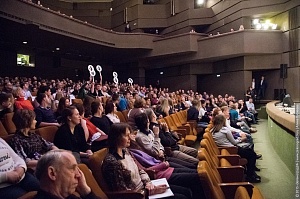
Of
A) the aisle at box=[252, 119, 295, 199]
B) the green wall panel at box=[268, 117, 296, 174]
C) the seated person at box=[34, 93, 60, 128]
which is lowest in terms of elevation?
the aisle at box=[252, 119, 295, 199]

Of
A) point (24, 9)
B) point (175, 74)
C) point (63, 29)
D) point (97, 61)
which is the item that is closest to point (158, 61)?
point (175, 74)

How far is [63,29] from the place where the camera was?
12.1 meters

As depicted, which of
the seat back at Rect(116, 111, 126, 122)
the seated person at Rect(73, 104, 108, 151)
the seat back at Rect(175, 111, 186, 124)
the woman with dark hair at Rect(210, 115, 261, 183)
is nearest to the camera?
the seated person at Rect(73, 104, 108, 151)

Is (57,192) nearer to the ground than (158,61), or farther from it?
nearer to the ground

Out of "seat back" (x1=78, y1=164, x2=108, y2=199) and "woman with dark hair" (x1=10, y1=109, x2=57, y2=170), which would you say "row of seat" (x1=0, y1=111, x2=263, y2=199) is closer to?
"seat back" (x1=78, y1=164, x2=108, y2=199)

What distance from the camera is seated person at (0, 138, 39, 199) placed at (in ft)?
6.47

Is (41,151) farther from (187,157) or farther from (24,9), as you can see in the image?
(24,9)

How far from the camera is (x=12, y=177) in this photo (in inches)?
78.6

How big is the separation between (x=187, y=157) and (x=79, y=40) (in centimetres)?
1069

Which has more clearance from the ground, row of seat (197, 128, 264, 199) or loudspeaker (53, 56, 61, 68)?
loudspeaker (53, 56, 61, 68)

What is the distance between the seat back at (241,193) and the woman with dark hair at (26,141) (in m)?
1.50

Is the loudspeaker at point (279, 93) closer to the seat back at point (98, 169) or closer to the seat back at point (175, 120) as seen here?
the seat back at point (175, 120)

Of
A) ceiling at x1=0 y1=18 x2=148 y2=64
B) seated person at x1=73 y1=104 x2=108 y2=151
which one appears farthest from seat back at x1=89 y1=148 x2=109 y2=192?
ceiling at x1=0 y1=18 x2=148 y2=64

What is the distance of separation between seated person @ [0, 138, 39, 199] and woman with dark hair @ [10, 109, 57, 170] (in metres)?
0.29
